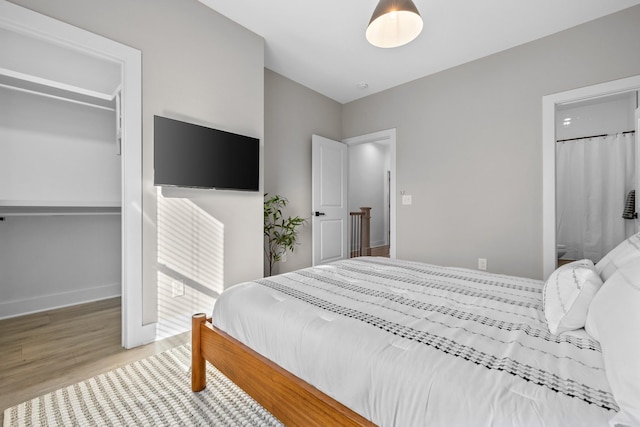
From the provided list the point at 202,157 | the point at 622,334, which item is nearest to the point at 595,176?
the point at 622,334

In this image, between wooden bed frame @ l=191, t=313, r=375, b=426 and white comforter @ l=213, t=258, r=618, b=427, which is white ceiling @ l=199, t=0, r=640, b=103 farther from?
wooden bed frame @ l=191, t=313, r=375, b=426

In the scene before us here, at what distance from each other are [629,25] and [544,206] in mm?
1685

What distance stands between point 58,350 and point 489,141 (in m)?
4.40

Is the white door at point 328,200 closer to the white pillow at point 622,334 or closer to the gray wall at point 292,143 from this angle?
the gray wall at point 292,143

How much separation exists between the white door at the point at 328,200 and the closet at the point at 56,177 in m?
2.32

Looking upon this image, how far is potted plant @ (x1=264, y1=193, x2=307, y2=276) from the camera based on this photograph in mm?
3568

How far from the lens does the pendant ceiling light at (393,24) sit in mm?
1672

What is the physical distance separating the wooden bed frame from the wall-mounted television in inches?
49.2

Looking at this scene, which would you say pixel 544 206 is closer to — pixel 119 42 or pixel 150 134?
pixel 150 134

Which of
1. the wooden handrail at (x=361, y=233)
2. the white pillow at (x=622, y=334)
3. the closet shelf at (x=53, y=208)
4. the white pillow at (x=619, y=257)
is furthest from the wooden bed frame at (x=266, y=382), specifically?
the wooden handrail at (x=361, y=233)

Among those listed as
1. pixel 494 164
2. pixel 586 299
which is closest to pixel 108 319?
pixel 586 299

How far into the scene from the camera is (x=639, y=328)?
0.68 m

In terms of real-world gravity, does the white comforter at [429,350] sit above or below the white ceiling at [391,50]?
below

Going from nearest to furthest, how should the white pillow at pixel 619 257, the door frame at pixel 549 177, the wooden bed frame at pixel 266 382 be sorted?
the wooden bed frame at pixel 266 382 → the white pillow at pixel 619 257 → the door frame at pixel 549 177
